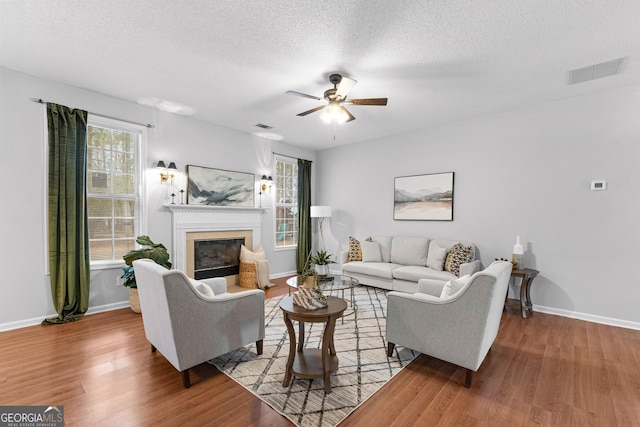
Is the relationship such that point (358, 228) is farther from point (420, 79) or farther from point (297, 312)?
point (297, 312)

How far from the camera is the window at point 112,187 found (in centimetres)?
381

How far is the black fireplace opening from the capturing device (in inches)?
189

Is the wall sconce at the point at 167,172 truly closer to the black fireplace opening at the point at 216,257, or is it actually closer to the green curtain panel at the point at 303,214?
the black fireplace opening at the point at 216,257

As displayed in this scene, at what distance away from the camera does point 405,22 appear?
2.31 meters

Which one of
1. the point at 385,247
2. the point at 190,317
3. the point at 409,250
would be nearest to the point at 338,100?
the point at 190,317

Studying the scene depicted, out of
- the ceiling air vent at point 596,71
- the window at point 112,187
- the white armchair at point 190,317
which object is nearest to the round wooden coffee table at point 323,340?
the white armchair at point 190,317

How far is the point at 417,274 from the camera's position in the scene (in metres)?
4.28

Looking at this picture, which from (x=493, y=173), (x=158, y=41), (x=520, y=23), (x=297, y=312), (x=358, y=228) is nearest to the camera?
(x=297, y=312)

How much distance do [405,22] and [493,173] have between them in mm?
3034

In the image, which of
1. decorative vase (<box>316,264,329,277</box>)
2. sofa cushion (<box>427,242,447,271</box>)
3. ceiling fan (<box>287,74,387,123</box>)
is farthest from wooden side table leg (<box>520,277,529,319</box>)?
ceiling fan (<box>287,74,387,123</box>)

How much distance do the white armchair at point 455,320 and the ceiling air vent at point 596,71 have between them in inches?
94.4

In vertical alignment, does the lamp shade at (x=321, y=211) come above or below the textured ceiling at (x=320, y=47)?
below

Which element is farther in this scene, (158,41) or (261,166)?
(261,166)

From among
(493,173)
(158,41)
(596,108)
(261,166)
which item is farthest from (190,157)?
(596,108)
